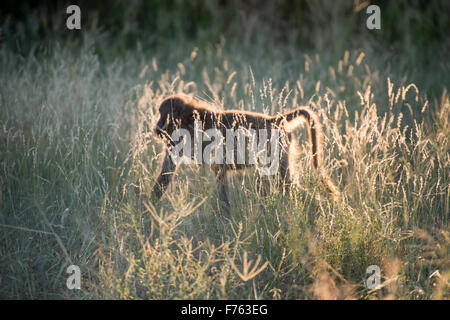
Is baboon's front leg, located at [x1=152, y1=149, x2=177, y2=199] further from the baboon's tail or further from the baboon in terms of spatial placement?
the baboon's tail

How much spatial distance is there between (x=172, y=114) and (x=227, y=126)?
579 millimetres

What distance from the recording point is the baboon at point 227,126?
128 inches

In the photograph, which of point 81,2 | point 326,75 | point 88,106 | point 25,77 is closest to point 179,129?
point 88,106

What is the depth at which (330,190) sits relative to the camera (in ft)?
10.8

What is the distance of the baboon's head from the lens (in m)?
3.85

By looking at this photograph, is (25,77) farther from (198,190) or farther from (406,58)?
(406,58)

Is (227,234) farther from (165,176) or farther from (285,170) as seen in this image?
(165,176)

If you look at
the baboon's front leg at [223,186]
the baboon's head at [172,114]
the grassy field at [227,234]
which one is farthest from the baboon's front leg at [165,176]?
the baboon's front leg at [223,186]

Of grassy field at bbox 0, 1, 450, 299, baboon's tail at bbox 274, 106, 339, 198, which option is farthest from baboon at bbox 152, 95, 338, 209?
grassy field at bbox 0, 1, 450, 299

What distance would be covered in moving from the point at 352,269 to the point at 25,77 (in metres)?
4.50

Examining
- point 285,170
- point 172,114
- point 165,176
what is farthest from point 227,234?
point 172,114

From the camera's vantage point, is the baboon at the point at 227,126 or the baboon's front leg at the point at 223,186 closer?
the baboon at the point at 227,126

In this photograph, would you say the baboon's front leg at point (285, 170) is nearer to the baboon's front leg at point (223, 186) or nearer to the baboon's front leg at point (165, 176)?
the baboon's front leg at point (223, 186)

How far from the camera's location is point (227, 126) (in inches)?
140
